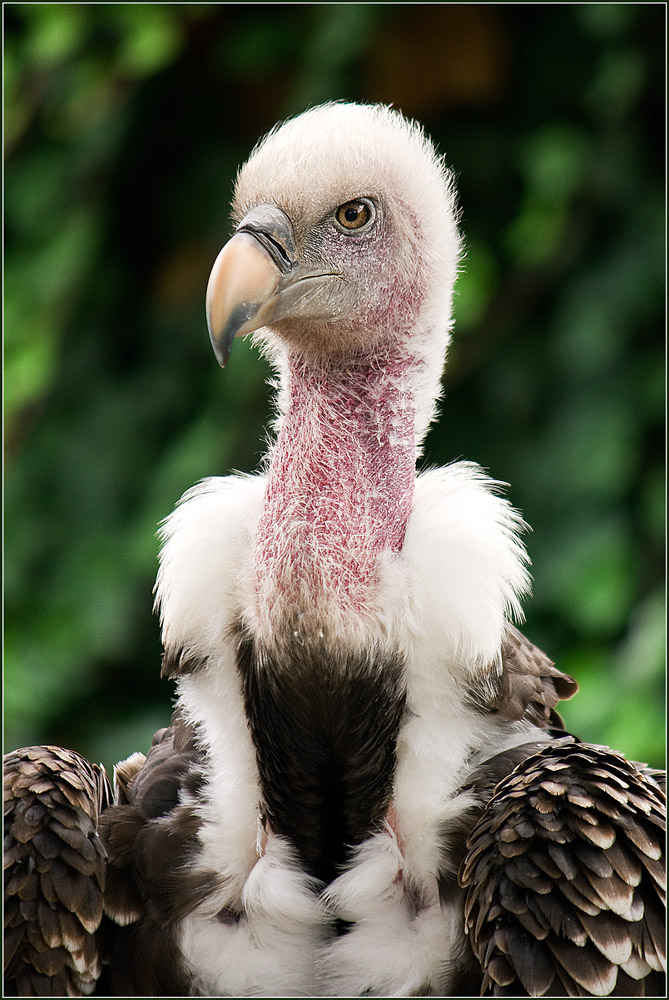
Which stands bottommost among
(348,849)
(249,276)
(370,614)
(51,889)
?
(51,889)

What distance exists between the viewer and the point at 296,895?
1.12m

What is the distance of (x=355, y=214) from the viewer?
115 cm

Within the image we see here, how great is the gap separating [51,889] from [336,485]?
53 centimetres

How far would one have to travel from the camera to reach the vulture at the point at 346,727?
1.06 m

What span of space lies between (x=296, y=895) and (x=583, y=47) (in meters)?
1.93

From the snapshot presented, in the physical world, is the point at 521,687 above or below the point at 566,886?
above

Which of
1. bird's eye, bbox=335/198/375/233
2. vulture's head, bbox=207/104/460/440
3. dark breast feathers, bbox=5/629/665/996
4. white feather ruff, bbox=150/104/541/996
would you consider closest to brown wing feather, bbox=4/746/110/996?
dark breast feathers, bbox=5/629/665/996

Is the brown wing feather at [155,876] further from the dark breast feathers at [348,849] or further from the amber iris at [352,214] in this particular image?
the amber iris at [352,214]

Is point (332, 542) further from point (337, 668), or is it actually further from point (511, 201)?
point (511, 201)

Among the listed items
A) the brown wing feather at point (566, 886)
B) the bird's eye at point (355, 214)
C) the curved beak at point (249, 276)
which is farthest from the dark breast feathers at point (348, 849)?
the bird's eye at point (355, 214)

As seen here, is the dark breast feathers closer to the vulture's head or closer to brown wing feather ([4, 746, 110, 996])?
brown wing feather ([4, 746, 110, 996])

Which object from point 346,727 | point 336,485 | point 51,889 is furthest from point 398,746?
point 51,889

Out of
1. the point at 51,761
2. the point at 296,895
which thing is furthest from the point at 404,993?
the point at 51,761

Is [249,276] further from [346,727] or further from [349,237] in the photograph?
[346,727]
